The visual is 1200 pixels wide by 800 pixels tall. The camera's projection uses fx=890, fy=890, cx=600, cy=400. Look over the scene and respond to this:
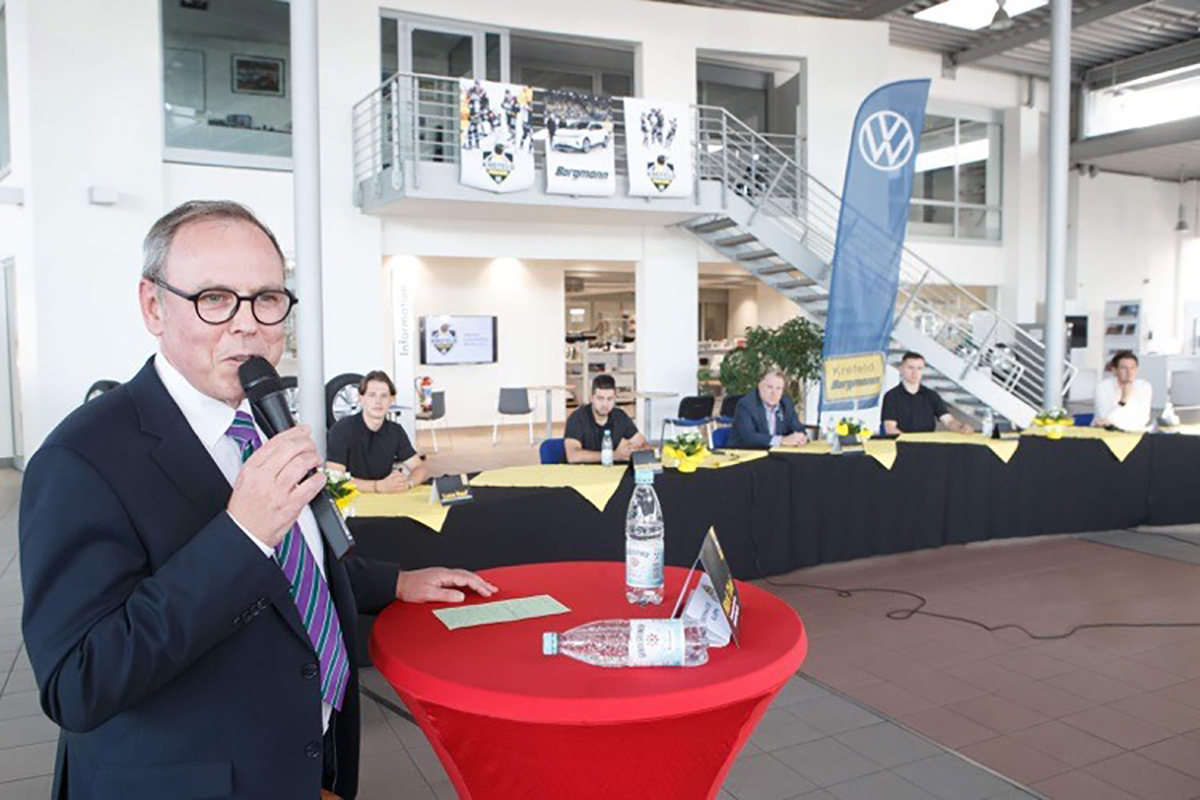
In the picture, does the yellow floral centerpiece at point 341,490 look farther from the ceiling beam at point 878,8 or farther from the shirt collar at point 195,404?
the ceiling beam at point 878,8

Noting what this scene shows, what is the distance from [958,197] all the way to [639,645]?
1532 cm

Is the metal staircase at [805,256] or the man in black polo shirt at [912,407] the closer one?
the man in black polo shirt at [912,407]

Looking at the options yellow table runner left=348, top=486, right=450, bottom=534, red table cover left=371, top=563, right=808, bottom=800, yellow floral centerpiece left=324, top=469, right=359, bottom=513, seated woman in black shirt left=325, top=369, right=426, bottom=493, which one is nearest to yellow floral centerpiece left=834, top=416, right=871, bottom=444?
seated woman in black shirt left=325, top=369, right=426, bottom=493

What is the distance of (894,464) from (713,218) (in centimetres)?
579

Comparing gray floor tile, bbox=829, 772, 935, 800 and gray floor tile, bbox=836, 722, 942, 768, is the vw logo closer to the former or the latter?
gray floor tile, bbox=836, 722, 942, 768

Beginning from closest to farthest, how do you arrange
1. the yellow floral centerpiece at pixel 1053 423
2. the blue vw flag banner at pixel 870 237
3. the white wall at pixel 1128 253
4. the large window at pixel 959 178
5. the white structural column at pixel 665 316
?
the yellow floral centerpiece at pixel 1053 423, the blue vw flag banner at pixel 870 237, the white structural column at pixel 665 316, the large window at pixel 959 178, the white wall at pixel 1128 253

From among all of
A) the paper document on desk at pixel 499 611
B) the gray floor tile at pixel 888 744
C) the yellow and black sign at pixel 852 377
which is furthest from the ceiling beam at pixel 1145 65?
the paper document on desk at pixel 499 611

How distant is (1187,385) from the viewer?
16562mm

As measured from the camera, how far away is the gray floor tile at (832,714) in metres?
3.53

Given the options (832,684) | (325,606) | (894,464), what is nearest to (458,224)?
(894,464)

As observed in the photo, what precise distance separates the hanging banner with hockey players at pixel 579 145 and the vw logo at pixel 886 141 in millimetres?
3307

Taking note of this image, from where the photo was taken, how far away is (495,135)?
9.16 m

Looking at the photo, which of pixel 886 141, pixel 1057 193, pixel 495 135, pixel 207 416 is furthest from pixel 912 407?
pixel 207 416

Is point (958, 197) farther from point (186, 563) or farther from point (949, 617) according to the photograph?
point (186, 563)
